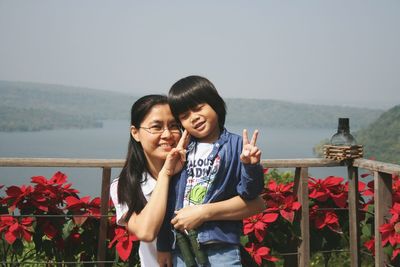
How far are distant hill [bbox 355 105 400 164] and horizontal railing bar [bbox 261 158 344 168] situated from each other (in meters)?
9.12

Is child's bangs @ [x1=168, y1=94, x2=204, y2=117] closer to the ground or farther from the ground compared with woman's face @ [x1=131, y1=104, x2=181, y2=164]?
farther from the ground

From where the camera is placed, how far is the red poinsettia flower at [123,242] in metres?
3.03

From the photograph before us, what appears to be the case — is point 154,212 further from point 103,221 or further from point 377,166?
point 377,166

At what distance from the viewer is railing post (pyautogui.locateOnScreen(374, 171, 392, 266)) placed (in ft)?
10.1

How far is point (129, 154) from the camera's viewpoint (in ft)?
6.80

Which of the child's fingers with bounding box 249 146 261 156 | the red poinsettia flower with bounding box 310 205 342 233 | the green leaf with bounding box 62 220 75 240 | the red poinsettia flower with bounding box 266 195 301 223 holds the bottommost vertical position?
the green leaf with bounding box 62 220 75 240

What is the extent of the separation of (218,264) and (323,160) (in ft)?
5.26

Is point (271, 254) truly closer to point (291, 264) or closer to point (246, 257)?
point (291, 264)

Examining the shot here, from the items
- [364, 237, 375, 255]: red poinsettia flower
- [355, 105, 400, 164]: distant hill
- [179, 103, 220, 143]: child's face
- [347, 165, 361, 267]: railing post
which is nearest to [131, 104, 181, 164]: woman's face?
[179, 103, 220, 143]: child's face

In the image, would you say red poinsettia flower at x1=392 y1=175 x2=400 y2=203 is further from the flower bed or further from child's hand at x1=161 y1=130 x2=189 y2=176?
child's hand at x1=161 y1=130 x2=189 y2=176

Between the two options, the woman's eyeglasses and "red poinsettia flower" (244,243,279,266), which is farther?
"red poinsettia flower" (244,243,279,266)

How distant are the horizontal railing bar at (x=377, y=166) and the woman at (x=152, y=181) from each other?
4.16 ft

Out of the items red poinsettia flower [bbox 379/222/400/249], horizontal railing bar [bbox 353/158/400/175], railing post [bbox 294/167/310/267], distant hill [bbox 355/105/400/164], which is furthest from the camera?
distant hill [bbox 355/105/400/164]


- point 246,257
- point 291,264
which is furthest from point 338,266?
point 246,257
